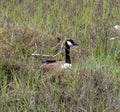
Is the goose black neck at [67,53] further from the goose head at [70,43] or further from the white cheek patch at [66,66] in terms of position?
the white cheek patch at [66,66]

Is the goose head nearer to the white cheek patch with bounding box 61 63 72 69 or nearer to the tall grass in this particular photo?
the tall grass

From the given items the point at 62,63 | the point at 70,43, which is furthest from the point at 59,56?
the point at 62,63

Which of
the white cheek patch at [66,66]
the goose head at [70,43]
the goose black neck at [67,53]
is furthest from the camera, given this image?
the goose head at [70,43]

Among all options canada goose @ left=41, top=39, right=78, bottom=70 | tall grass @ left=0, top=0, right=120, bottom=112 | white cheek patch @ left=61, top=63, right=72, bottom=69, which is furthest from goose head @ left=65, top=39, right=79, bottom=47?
white cheek patch @ left=61, top=63, right=72, bottom=69

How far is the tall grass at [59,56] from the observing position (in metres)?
3.82

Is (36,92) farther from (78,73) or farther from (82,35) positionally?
(82,35)

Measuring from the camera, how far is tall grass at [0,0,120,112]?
382 cm

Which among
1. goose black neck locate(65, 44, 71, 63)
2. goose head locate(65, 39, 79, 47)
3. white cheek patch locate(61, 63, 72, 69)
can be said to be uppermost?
goose head locate(65, 39, 79, 47)

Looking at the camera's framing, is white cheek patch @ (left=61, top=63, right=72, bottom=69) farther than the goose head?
No

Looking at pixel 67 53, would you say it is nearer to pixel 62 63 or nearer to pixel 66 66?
pixel 62 63

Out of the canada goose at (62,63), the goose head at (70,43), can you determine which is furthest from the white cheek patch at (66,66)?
the goose head at (70,43)

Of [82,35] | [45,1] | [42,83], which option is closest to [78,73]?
[42,83]

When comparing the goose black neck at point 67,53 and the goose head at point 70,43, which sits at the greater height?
the goose head at point 70,43

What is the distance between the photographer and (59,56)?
17.0 feet
